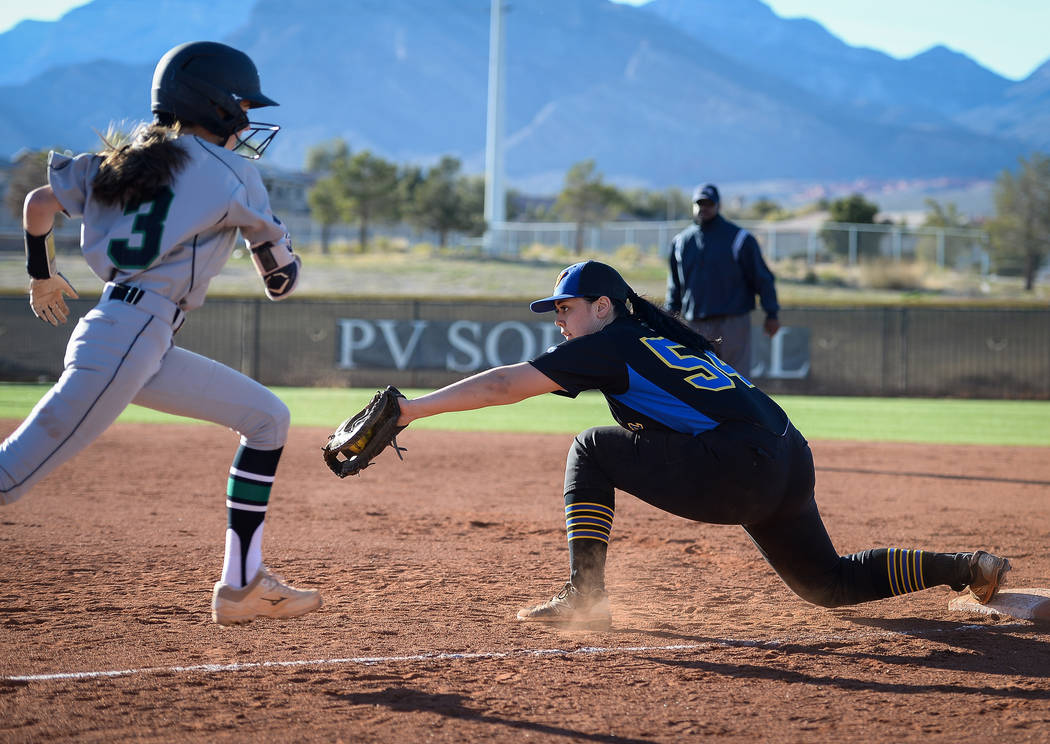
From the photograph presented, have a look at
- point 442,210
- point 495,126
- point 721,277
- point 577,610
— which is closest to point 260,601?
point 577,610

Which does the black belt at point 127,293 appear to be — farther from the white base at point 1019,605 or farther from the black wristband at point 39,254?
the white base at point 1019,605

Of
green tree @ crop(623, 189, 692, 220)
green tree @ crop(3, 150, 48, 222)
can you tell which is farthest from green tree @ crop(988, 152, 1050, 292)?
green tree @ crop(3, 150, 48, 222)

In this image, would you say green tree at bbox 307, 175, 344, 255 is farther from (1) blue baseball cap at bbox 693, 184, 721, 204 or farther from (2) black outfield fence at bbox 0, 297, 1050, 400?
(1) blue baseball cap at bbox 693, 184, 721, 204

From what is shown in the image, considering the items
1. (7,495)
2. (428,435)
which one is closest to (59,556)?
(7,495)

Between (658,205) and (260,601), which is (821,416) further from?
(658,205)

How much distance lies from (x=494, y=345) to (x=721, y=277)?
10.4 metres

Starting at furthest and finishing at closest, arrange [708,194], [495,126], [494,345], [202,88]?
[495,126], [494,345], [708,194], [202,88]

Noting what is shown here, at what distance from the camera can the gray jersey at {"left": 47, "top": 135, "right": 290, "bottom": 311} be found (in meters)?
3.26

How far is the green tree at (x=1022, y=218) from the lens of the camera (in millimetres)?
45031

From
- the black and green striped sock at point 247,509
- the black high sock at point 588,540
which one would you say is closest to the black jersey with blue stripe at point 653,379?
the black high sock at point 588,540

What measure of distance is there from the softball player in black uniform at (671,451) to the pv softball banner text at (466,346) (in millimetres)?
14342

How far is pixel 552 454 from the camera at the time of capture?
10.1 meters

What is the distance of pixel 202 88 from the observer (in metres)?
3.55

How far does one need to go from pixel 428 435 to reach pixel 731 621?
26.2 feet
